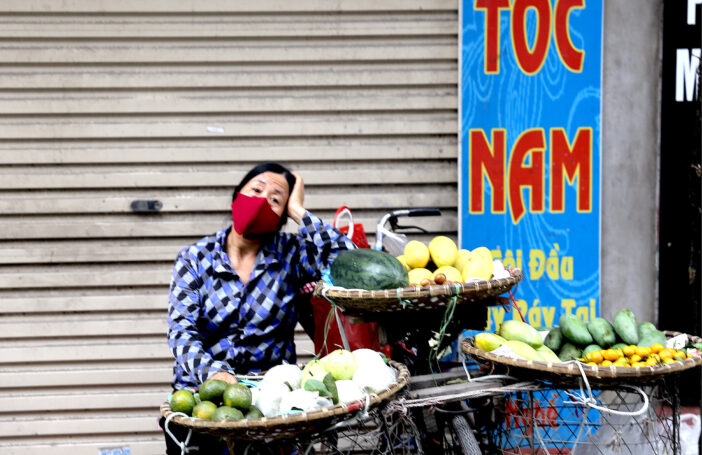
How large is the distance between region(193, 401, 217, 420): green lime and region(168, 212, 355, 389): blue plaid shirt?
706mm

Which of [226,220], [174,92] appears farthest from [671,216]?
[174,92]

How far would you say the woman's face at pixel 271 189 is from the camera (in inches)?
120

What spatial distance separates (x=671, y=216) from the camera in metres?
4.38

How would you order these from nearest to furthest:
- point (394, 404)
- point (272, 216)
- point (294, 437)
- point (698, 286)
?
1. point (294, 437)
2. point (394, 404)
3. point (272, 216)
4. point (698, 286)

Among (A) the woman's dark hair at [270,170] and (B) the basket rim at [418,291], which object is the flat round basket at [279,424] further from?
(A) the woman's dark hair at [270,170]

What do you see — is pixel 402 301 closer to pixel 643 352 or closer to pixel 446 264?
pixel 446 264

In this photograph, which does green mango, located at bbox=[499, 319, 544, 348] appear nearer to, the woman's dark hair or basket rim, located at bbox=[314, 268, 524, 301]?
basket rim, located at bbox=[314, 268, 524, 301]

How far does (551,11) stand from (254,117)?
2182 mm

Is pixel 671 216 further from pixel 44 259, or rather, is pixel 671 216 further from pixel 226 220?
pixel 44 259

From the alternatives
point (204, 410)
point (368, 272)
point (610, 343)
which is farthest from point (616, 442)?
point (204, 410)

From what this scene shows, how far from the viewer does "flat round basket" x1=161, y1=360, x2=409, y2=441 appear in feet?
6.66

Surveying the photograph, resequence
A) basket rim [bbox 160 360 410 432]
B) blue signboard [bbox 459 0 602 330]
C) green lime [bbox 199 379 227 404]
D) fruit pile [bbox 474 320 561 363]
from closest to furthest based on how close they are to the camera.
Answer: basket rim [bbox 160 360 410 432] < green lime [bbox 199 379 227 404] < fruit pile [bbox 474 320 561 363] < blue signboard [bbox 459 0 602 330]

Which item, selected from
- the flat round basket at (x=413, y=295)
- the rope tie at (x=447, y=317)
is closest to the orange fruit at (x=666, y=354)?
the flat round basket at (x=413, y=295)

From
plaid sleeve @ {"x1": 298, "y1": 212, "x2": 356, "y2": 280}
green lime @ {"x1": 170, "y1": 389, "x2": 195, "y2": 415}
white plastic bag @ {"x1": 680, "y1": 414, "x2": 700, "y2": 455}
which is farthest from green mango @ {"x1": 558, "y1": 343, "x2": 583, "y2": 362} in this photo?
white plastic bag @ {"x1": 680, "y1": 414, "x2": 700, "y2": 455}
